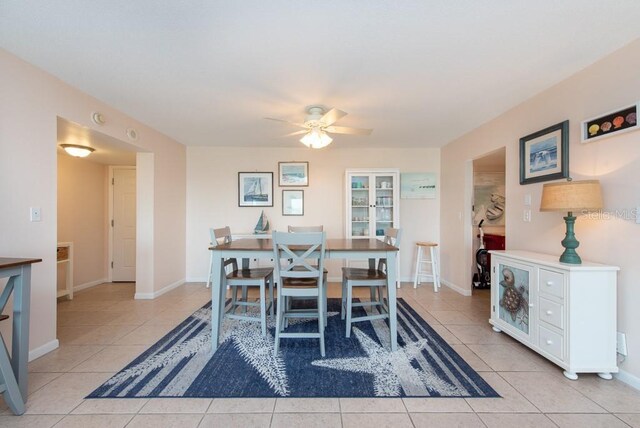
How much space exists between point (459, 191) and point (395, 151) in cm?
121

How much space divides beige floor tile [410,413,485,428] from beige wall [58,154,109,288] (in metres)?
4.78

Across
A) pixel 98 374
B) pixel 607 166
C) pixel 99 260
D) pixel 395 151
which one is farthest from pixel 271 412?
pixel 99 260

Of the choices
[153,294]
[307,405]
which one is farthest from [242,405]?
[153,294]

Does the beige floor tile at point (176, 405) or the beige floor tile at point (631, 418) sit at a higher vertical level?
the beige floor tile at point (631, 418)

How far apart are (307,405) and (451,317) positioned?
1.99 m

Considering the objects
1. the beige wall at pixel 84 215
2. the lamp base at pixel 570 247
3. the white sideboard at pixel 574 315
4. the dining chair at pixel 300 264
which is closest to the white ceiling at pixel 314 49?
the lamp base at pixel 570 247

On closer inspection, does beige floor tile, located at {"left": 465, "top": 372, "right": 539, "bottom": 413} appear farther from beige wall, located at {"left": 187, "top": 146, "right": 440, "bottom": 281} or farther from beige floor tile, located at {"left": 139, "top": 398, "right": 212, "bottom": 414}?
beige wall, located at {"left": 187, "top": 146, "right": 440, "bottom": 281}

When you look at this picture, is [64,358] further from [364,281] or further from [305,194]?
[305,194]

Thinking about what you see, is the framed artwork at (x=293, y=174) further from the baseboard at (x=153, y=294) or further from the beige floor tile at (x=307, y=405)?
the beige floor tile at (x=307, y=405)

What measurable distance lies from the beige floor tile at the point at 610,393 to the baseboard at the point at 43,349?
377 cm

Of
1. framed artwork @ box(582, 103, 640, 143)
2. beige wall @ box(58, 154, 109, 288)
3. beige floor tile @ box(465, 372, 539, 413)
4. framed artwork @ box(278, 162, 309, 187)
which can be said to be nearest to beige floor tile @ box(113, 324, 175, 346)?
beige wall @ box(58, 154, 109, 288)

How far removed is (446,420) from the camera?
1438mm

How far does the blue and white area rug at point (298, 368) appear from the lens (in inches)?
65.9

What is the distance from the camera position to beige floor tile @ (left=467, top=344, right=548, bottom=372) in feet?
6.32
